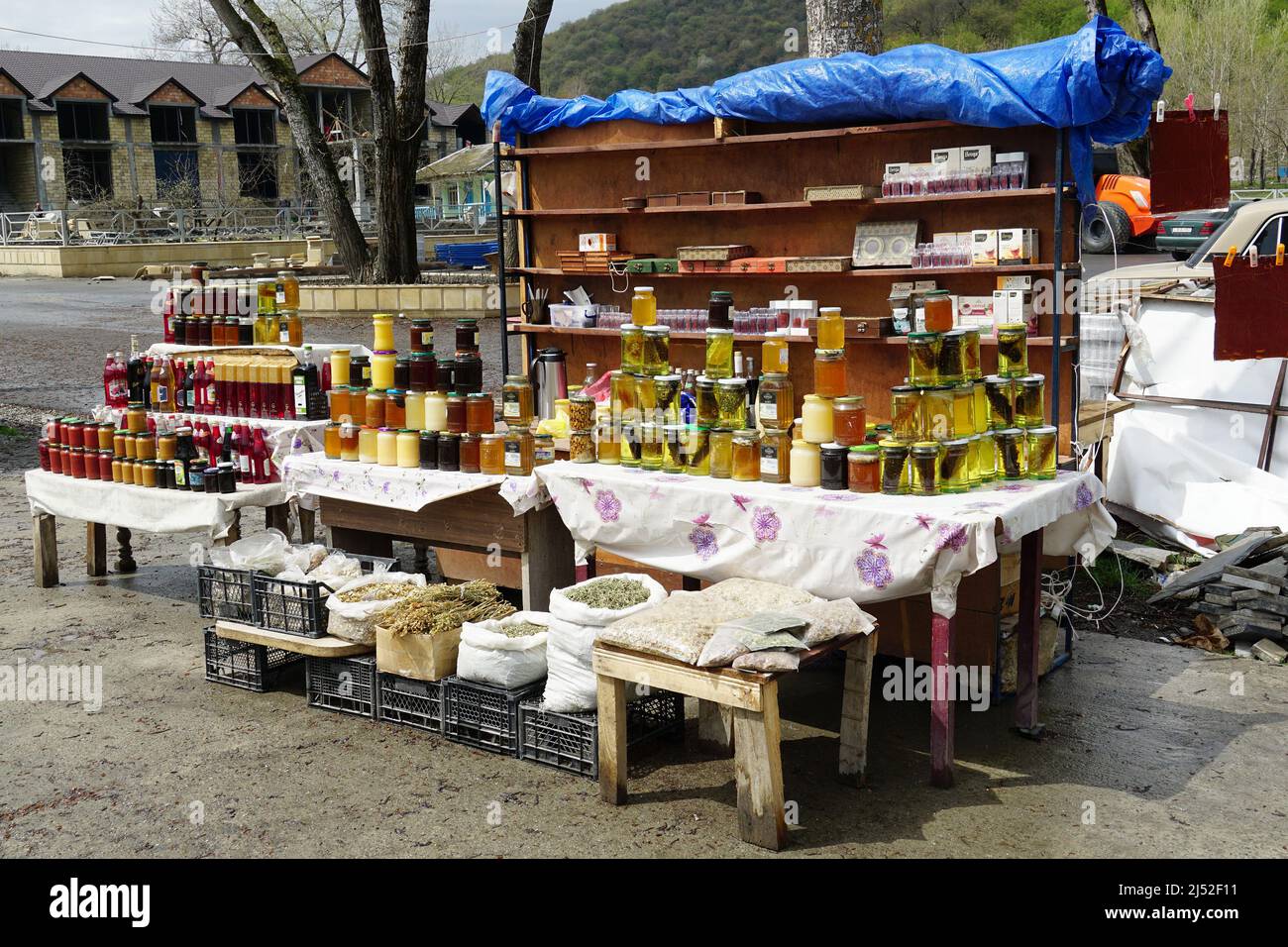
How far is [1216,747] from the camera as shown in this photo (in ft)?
15.9

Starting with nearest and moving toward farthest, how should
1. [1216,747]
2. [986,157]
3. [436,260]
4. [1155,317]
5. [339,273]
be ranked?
[1216,747] < [986,157] < [1155,317] < [339,273] < [436,260]

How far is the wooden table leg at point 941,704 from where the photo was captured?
444 cm

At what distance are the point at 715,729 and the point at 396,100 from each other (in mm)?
15357

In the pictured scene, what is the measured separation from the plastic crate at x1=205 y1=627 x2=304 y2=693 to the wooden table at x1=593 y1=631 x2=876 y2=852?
1.94 meters

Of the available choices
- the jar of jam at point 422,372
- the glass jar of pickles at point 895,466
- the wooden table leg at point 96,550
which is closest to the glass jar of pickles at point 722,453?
the glass jar of pickles at point 895,466

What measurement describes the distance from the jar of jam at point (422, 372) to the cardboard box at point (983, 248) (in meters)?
2.97

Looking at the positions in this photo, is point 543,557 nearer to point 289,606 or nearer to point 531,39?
point 289,606

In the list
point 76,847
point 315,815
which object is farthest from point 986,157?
point 76,847

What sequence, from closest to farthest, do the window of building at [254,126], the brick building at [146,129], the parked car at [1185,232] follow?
the parked car at [1185,232] < the brick building at [146,129] < the window of building at [254,126]

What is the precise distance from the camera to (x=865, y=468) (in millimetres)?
4711

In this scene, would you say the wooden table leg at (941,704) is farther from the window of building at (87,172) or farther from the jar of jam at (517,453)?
the window of building at (87,172)

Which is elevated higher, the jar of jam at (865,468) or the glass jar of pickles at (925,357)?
the glass jar of pickles at (925,357)
